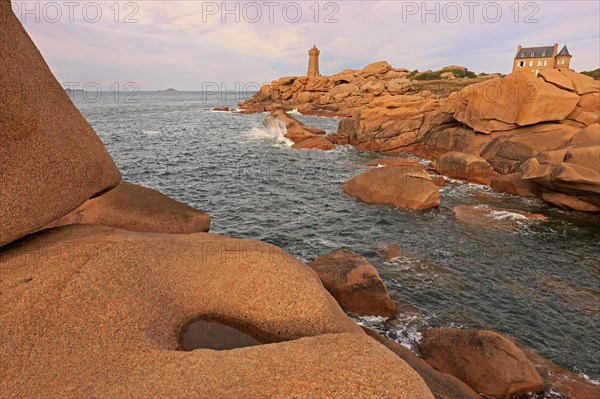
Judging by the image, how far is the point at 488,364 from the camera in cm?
1149

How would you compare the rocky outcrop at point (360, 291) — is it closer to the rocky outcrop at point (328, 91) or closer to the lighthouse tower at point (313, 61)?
the rocky outcrop at point (328, 91)

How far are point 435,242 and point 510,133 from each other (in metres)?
21.6

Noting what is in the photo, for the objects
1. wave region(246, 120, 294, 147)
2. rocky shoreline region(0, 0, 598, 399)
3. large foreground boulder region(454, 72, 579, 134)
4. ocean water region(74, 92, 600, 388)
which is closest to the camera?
rocky shoreline region(0, 0, 598, 399)

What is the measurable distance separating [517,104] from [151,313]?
126 ft

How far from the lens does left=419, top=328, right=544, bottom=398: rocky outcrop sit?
443 inches

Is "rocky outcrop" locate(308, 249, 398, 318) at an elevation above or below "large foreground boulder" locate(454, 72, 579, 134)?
below

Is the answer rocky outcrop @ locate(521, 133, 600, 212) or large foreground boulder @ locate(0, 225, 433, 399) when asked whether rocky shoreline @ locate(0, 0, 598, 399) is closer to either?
large foreground boulder @ locate(0, 225, 433, 399)

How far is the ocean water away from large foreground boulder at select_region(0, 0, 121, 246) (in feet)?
39.0

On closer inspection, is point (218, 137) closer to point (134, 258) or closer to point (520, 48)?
point (134, 258)

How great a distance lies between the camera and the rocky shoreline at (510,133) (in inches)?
1064

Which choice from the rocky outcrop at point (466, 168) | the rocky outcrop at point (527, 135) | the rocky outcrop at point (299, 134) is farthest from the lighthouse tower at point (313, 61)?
the rocky outcrop at point (466, 168)

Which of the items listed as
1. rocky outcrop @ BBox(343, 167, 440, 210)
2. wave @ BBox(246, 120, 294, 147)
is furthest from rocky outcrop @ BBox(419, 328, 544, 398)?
wave @ BBox(246, 120, 294, 147)

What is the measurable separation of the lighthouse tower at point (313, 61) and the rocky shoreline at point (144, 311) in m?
143

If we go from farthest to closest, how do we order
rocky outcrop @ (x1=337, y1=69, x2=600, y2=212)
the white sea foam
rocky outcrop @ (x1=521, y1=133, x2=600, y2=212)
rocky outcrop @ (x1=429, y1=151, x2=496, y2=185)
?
rocky outcrop @ (x1=429, y1=151, x2=496, y2=185)
rocky outcrop @ (x1=337, y1=69, x2=600, y2=212)
the white sea foam
rocky outcrop @ (x1=521, y1=133, x2=600, y2=212)
